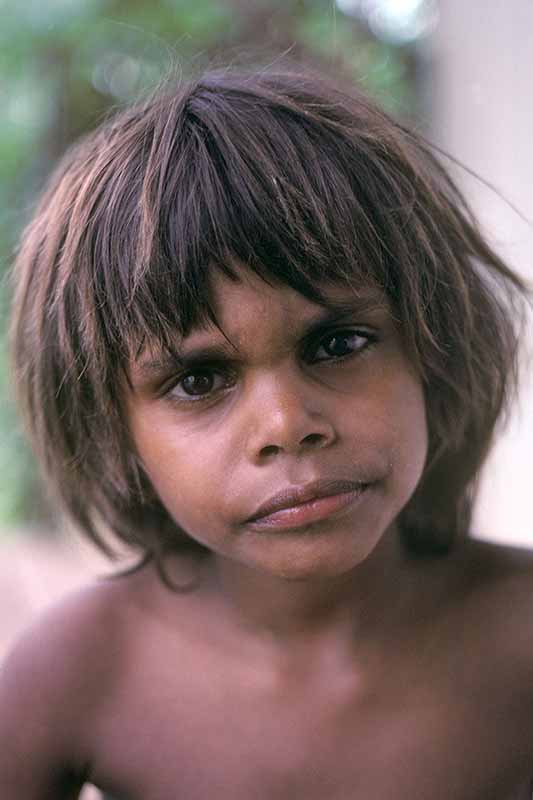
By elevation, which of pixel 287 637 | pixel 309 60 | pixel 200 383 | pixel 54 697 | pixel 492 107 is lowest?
pixel 54 697

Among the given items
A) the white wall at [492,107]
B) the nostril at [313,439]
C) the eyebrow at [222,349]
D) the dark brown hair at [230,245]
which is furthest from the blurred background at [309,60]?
the nostril at [313,439]

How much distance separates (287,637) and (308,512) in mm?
251

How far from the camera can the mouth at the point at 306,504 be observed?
75 cm

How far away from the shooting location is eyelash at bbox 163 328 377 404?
0.78 m

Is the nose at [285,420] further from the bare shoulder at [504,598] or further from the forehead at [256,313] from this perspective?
the bare shoulder at [504,598]

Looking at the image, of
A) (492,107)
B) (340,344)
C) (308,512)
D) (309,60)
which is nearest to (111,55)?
(309,60)

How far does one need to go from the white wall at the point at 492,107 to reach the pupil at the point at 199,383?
40 centimetres

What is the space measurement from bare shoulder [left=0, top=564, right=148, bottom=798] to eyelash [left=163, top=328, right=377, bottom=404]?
30cm

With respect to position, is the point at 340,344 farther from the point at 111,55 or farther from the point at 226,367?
the point at 111,55


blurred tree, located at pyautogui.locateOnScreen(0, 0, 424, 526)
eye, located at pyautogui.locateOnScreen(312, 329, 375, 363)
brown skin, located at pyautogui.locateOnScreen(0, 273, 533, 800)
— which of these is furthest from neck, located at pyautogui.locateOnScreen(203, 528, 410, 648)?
blurred tree, located at pyautogui.locateOnScreen(0, 0, 424, 526)

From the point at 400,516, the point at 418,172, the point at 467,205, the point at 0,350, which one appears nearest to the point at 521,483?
the point at 400,516

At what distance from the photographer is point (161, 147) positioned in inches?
31.2

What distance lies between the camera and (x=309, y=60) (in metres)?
0.98

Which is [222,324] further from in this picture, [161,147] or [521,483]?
[521,483]
